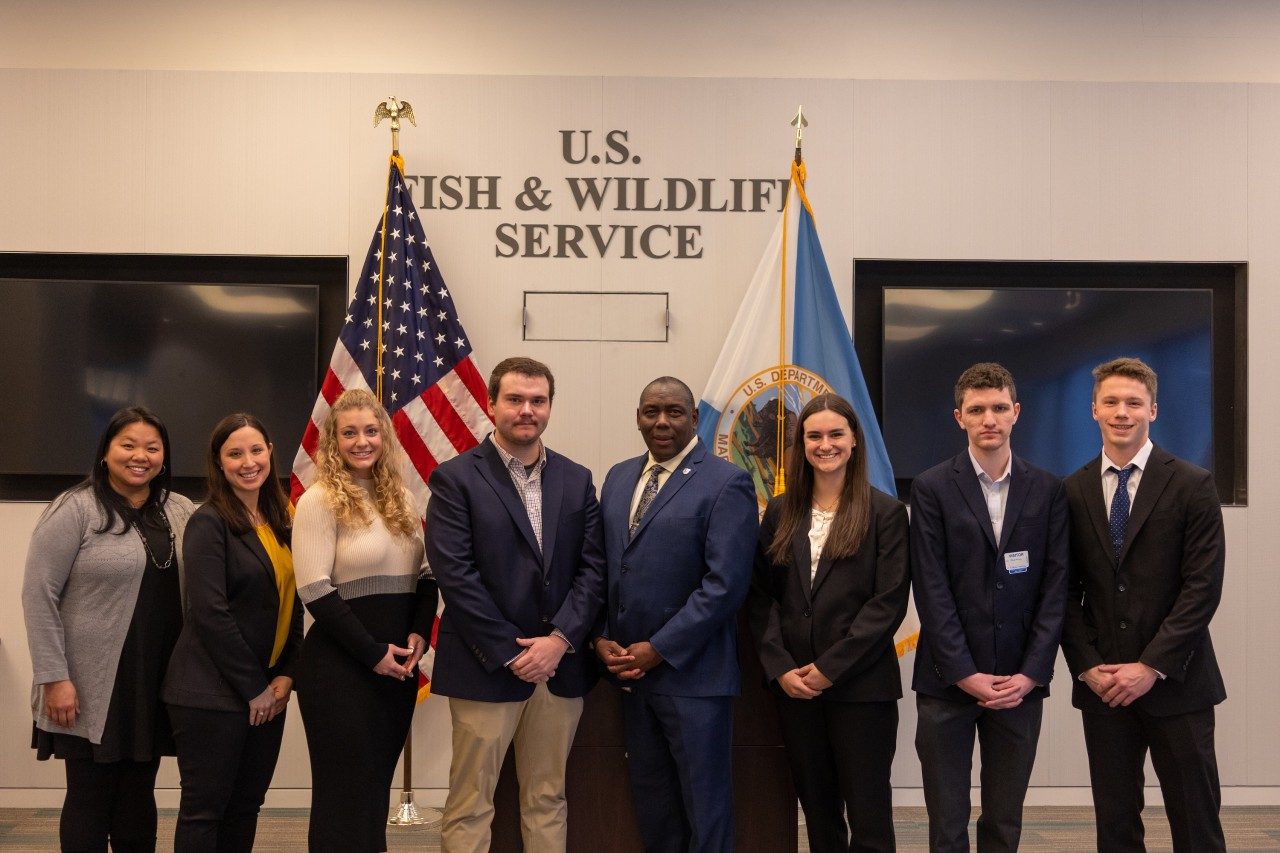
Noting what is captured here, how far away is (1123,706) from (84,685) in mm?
2836

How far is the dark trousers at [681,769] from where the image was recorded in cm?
289

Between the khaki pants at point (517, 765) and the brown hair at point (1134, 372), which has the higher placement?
the brown hair at point (1134, 372)

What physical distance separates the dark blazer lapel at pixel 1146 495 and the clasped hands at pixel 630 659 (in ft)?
4.29

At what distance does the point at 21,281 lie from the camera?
15.2ft

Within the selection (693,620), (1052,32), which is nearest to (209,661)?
(693,620)

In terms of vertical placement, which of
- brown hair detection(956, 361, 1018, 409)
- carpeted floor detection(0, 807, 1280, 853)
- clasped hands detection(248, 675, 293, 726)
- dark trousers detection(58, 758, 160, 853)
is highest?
brown hair detection(956, 361, 1018, 409)

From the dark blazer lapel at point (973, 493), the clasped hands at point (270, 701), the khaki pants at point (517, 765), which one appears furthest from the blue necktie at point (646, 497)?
the clasped hands at point (270, 701)

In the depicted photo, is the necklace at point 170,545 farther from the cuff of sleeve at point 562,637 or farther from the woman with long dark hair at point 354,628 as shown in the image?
the cuff of sleeve at point 562,637

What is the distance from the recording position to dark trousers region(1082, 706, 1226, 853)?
2865mm

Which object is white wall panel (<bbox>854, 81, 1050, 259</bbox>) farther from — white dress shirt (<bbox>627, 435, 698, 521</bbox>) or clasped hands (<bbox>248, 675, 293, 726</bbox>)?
clasped hands (<bbox>248, 675, 293, 726</bbox>)

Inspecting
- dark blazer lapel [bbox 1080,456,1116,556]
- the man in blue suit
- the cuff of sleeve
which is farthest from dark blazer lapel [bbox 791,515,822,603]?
dark blazer lapel [bbox 1080,456,1116,556]

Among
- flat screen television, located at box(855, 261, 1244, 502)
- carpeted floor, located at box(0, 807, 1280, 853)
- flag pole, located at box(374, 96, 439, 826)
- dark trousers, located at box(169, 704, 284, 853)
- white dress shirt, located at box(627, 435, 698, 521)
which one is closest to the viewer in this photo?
dark trousers, located at box(169, 704, 284, 853)

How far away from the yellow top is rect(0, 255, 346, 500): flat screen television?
1.76m

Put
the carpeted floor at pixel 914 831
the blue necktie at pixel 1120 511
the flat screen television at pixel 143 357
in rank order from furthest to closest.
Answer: the flat screen television at pixel 143 357 → the carpeted floor at pixel 914 831 → the blue necktie at pixel 1120 511
